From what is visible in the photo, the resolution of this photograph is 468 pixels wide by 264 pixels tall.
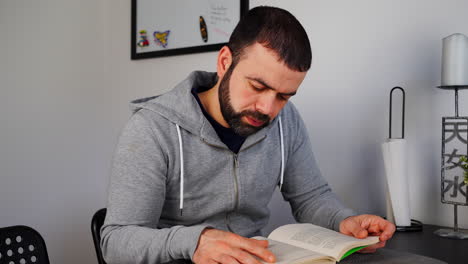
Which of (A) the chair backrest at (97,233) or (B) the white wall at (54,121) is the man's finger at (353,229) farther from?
(B) the white wall at (54,121)

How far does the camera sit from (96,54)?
2609 millimetres

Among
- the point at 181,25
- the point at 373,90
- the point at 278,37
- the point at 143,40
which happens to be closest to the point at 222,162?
the point at 278,37

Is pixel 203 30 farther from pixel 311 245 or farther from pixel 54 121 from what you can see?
pixel 311 245

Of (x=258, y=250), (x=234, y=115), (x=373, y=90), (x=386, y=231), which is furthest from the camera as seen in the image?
(x=373, y=90)

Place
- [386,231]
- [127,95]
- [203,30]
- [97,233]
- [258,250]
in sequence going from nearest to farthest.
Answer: [258,250] < [386,231] < [97,233] < [203,30] < [127,95]

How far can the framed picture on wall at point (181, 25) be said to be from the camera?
7.00 feet

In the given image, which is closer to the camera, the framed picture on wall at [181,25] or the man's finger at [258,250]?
the man's finger at [258,250]

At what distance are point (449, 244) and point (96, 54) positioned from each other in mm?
1962

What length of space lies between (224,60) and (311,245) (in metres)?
0.54

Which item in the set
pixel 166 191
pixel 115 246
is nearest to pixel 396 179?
pixel 166 191

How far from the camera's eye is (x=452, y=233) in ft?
4.68

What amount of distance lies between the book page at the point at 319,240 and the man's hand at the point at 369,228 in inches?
1.4

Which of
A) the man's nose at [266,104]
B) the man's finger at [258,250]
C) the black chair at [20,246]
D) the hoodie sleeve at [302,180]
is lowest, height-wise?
the black chair at [20,246]

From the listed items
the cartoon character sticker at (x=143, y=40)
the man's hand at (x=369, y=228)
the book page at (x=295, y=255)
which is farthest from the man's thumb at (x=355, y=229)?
the cartoon character sticker at (x=143, y=40)
